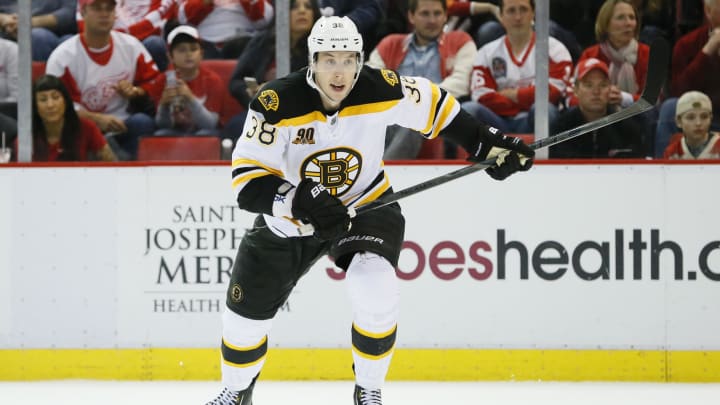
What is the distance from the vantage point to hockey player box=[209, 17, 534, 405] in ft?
10.1

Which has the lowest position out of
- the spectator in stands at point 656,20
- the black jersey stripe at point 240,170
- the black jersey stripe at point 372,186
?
the black jersey stripe at point 372,186

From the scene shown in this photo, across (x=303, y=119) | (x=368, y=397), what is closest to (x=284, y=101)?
(x=303, y=119)

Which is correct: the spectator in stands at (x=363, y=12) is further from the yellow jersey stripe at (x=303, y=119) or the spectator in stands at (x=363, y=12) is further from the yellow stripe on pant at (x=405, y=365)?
the yellow jersey stripe at (x=303, y=119)

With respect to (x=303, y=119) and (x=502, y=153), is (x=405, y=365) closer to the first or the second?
(x=502, y=153)

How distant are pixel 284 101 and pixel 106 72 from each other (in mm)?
1943

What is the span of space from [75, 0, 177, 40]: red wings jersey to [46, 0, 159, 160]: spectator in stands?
25 mm

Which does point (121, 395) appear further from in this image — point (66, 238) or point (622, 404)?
point (622, 404)

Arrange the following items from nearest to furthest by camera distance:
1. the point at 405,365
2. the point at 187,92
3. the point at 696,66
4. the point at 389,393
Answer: the point at 389,393, the point at 405,365, the point at 696,66, the point at 187,92

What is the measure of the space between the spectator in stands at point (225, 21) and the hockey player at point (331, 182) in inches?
59.4

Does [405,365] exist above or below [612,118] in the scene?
below

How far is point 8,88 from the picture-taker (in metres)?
4.68

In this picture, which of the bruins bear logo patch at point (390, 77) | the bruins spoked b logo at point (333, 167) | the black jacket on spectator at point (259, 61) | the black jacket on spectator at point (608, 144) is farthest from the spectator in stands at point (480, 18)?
the bruins spoked b logo at point (333, 167)

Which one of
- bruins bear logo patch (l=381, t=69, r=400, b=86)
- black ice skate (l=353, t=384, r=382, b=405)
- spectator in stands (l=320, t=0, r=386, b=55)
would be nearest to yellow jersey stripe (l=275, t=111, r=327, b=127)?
bruins bear logo patch (l=381, t=69, r=400, b=86)

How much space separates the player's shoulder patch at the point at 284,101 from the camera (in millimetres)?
3107
